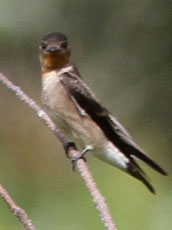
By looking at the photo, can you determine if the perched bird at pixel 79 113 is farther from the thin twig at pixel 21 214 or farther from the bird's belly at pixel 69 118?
the thin twig at pixel 21 214

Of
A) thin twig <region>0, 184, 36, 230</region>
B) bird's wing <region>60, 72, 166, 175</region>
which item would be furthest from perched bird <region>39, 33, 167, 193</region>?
thin twig <region>0, 184, 36, 230</region>

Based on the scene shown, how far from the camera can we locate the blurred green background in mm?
4898

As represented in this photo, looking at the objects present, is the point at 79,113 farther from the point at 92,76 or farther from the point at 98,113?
the point at 92,76

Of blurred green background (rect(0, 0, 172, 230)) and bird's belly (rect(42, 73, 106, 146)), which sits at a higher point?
blurred green background (rect(0, 0, 172, 230))

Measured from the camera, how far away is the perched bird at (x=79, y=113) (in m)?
3.41

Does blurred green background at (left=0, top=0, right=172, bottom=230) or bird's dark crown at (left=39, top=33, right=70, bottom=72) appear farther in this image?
blurred green background at (left=0, top=0, right=172, bottom=230)

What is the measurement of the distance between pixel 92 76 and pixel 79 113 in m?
2.97

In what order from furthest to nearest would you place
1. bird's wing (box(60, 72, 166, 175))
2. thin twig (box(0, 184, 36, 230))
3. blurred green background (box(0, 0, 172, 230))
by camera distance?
blurred green background (box(0, 0, 172, 230)), bird's wing (box(60, 72, 166, 175)), thin twig (box(0, 184, 36, 230))

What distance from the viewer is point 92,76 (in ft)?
21.0

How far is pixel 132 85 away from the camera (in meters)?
6.32

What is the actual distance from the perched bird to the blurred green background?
2.85ft

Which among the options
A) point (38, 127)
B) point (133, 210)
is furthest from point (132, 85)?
point (133, 210)

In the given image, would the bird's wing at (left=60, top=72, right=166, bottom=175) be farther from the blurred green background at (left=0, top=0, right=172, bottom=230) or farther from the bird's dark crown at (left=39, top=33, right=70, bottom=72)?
the blurred green background at (left=0, top=0, right=172, bottom=230)

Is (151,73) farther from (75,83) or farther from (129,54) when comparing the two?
(75,83)
